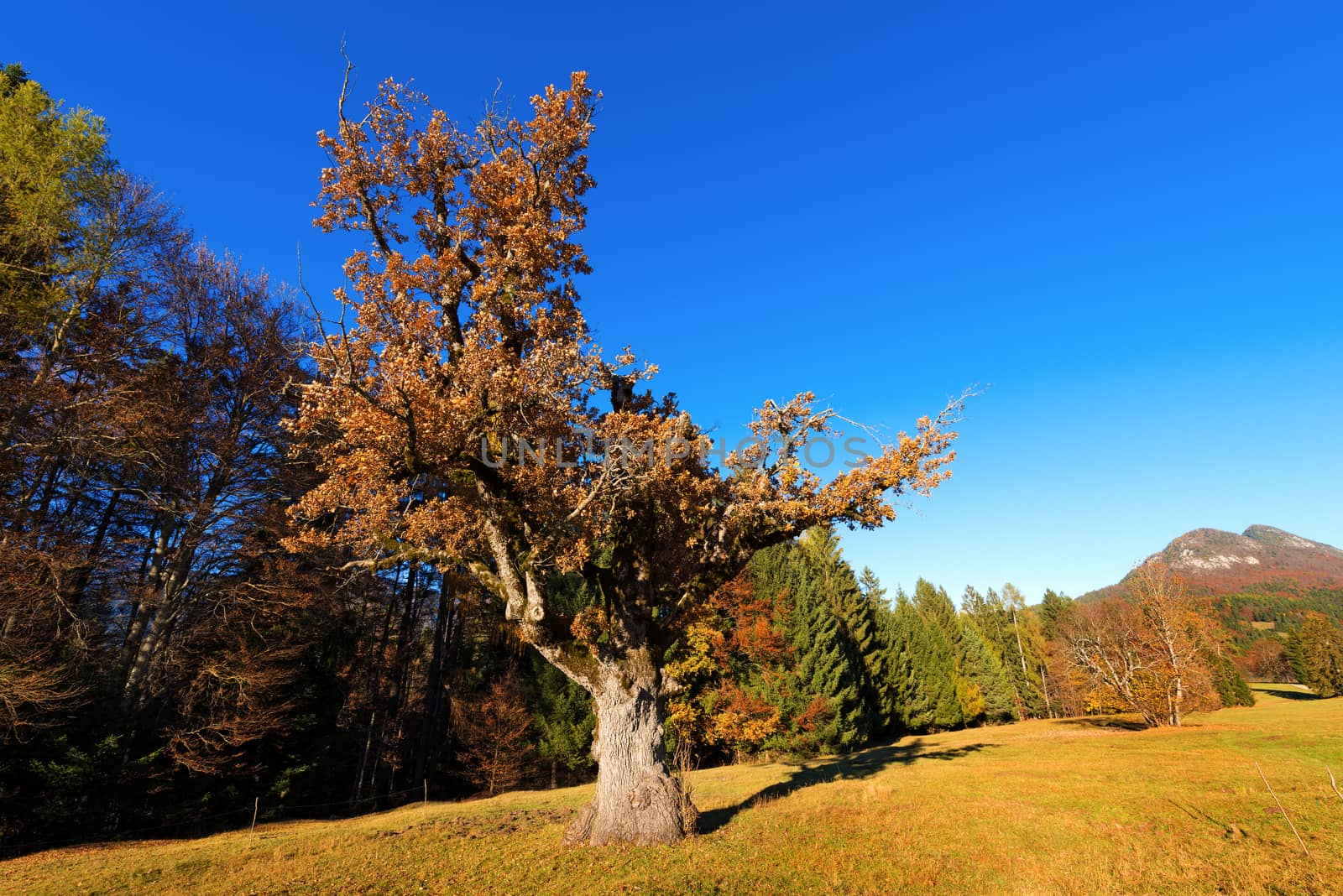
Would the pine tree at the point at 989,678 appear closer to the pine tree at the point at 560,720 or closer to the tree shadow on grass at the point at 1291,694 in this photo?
the tree shadow on grass at the point at 1291,694

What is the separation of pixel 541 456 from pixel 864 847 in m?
9.23

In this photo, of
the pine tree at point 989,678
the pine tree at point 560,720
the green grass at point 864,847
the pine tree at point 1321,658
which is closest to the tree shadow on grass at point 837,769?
the green grass at point 864,847

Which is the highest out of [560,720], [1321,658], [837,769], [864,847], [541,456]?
[541,456]

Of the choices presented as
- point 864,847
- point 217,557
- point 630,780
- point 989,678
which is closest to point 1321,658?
point 989,678

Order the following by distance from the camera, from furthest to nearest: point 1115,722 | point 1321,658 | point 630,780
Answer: point 1321,658
point 1115,722
point 630,780

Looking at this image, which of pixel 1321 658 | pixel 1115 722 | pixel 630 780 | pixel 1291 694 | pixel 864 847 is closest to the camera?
pixel 864 847

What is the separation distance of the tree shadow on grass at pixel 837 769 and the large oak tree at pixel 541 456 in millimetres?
2969

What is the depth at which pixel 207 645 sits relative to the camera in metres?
18.7

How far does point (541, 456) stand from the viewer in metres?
11.4

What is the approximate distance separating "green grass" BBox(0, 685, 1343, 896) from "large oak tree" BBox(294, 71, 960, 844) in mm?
2115

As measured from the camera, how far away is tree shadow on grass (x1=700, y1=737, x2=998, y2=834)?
1360 cm

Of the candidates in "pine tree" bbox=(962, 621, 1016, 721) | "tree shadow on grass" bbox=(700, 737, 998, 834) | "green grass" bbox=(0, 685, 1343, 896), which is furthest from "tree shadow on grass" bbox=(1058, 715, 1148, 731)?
"green grass" bbox=(0, 685, 1343, 896)

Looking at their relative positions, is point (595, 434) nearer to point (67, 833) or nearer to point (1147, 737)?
point (67, 833)

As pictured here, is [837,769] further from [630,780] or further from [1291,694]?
[1291,694]
